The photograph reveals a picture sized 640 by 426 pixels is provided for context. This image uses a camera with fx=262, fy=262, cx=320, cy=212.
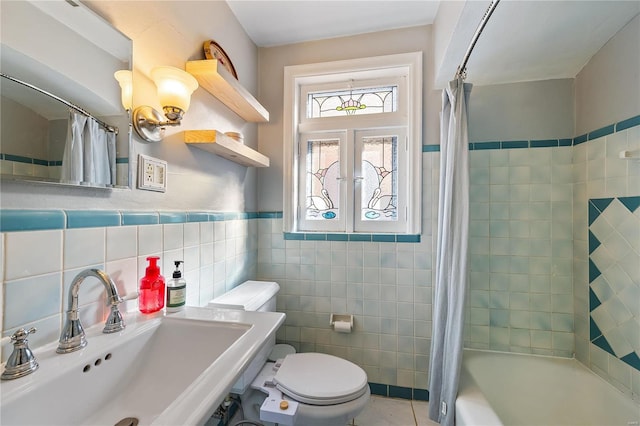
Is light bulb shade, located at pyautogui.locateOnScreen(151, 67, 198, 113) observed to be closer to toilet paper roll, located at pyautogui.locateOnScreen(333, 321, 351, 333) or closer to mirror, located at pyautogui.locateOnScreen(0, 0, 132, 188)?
mirror, located at pyautogui.locateOnScreen(0, 0, 132, 188)

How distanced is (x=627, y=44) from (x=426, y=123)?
0.89 metres

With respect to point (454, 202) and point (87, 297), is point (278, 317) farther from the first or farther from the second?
point (454, 202)

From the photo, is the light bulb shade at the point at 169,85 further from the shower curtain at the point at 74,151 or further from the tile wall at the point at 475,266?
the tile wall at the point at 475,266

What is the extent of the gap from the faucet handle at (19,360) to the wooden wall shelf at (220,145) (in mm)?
817

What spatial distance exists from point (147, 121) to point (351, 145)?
1227 millimetres

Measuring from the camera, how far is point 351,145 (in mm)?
1815

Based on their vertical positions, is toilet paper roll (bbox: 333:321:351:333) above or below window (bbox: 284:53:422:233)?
below

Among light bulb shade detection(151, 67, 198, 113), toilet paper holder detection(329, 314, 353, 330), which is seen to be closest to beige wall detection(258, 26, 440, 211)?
toilet paper holder detection(329, 314, 353, 330)

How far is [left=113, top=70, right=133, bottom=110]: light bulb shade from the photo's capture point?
84 cm

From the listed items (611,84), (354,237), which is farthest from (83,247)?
(611,84)

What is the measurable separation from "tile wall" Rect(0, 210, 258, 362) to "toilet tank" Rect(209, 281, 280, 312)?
12 cm

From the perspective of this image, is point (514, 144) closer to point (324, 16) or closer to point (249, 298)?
point (324, 16)

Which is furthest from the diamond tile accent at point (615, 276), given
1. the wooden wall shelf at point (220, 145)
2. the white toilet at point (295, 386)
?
the wooden wall shelf at point (220, 145)

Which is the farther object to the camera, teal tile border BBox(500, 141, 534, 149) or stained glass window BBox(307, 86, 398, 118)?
stained glass window BBox(307, 86, 398, 118)
